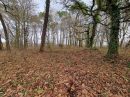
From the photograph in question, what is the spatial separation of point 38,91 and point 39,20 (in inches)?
1280

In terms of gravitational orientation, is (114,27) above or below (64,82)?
above

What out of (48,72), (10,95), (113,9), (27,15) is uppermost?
(27,15)

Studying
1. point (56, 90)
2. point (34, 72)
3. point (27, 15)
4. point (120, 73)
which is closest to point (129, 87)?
point (120, 73)

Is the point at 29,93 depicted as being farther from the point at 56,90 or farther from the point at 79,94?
the point at 79,94

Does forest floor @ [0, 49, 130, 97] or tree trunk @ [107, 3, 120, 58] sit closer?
forest floor @ [0, 49, 130, 97]

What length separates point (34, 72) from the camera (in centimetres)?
840

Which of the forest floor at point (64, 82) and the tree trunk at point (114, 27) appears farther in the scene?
the tree trunk at point (114, 27)

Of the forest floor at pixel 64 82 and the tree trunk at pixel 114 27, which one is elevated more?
the tree trunk at pixel 114 27

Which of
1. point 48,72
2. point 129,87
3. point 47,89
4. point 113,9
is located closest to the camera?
point 47,89

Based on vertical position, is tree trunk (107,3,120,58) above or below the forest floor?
above

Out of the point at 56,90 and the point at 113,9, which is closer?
the point at 56,90

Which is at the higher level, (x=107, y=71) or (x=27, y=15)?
(x=27, y=15)

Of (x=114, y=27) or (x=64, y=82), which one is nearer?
(x=64, y=82)

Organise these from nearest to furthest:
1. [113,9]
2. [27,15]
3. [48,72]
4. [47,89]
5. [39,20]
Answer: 1. [47,89]
2. [48,72]
3. [113,9]
4. [27,15]
5. [39,20]
